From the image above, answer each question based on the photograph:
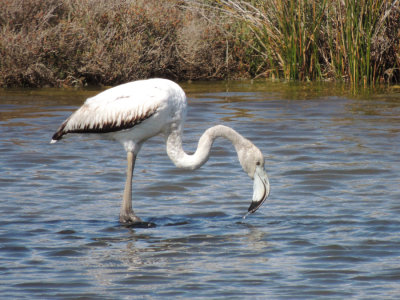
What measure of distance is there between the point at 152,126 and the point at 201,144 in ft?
1.45

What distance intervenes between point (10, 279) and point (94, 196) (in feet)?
7.85

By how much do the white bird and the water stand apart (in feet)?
1.39

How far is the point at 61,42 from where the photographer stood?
13508mm

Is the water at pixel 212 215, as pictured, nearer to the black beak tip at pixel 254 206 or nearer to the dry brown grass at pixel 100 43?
the black beak tip at pixel 254 206

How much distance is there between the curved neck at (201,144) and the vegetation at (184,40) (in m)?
6.83

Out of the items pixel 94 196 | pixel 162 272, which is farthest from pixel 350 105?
pixel 162 272

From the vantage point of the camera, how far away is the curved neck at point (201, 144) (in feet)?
21.8

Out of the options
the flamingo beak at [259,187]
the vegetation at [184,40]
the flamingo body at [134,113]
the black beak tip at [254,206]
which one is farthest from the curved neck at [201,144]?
the vegetation at [184,40]

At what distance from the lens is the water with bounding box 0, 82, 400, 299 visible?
5223mm

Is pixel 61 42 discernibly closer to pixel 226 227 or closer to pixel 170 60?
pixel 170 60

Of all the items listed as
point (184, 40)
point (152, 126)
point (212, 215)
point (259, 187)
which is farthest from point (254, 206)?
point (184, 40)

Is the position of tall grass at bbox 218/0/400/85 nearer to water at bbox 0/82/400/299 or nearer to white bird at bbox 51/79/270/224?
water at bbox 0/82/400/299

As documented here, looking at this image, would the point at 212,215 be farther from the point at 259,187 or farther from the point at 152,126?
the point at 152,126

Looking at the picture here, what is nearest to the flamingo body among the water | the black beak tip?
the water
